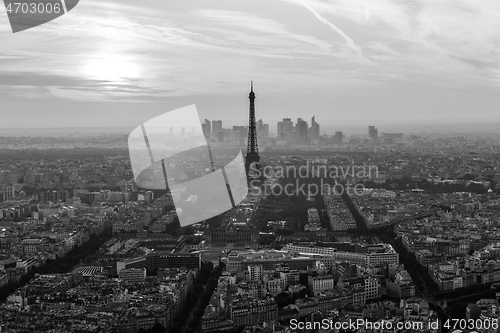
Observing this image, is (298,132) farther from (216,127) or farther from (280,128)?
(216,127)

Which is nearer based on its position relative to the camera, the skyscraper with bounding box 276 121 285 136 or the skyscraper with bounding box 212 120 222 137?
the skyscraper with bounding box 212 120 222 137

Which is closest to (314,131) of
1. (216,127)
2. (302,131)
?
(302,131)

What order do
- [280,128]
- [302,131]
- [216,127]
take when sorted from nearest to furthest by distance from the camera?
1. [216,127]
2. [280,128]
3. [302,131]

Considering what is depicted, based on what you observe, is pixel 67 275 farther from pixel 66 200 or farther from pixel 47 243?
pixel 66 200

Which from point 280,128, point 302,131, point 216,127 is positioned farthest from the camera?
point 302,131

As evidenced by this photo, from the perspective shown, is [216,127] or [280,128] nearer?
[216,127]

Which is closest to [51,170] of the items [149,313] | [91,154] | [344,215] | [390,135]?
[91,154]

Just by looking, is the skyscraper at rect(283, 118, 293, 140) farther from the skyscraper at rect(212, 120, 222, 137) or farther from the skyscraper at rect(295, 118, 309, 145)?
the skyscraper at rect(212, 120, 222, 137)

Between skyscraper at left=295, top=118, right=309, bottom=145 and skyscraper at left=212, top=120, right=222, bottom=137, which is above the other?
skyscraper at left=212, top=120, right=222, bottom=137

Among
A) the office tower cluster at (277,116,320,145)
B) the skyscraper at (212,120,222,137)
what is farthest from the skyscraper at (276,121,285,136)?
the skyscraper at (212,120,222,137)
